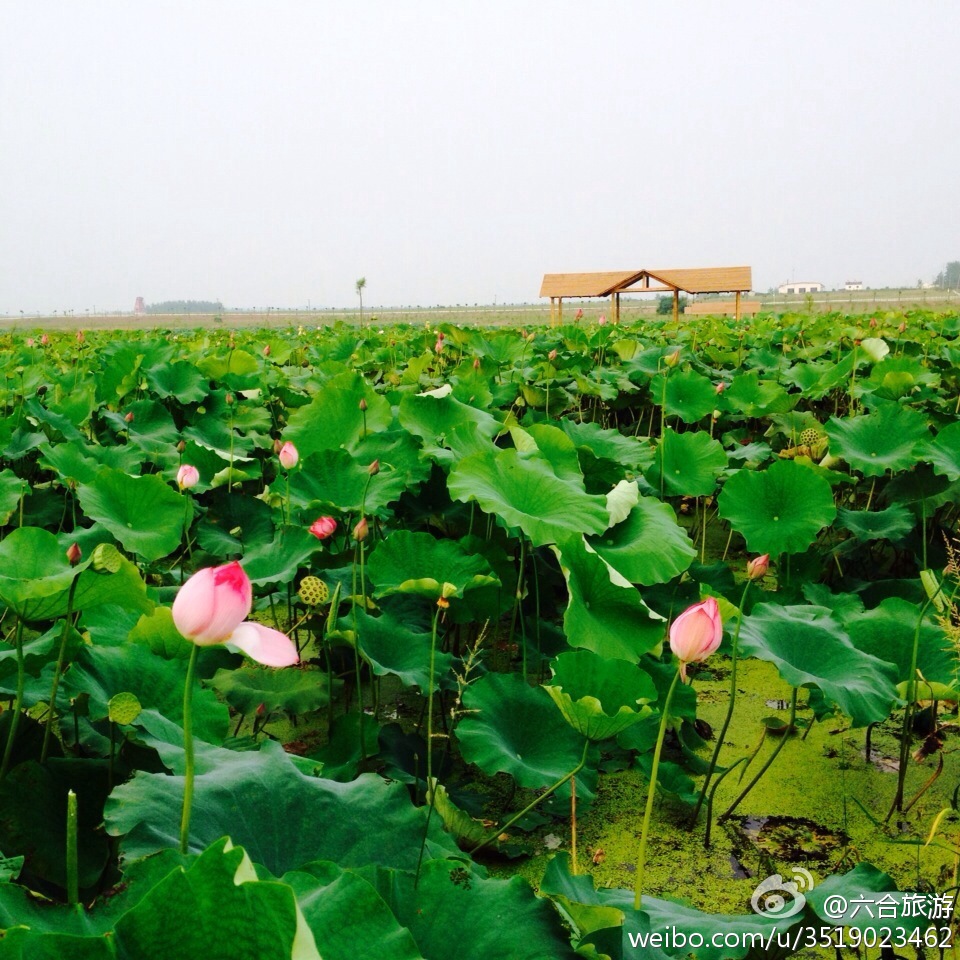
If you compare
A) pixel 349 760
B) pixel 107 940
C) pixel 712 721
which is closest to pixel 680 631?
pixel 107 940

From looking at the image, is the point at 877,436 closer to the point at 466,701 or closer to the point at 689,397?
the point at 689,397

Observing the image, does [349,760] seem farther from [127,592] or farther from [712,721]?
[712,721]

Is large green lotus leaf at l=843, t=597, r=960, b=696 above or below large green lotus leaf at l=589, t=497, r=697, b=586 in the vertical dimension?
below

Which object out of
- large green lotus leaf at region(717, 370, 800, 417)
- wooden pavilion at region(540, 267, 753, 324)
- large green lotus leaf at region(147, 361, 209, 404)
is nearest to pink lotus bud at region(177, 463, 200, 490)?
large green lotus leaf at region(147, 361, 209, 404)

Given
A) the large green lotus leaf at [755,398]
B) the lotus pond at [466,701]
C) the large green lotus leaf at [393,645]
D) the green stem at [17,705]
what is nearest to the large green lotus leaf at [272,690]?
the lotus pond at [466,701]

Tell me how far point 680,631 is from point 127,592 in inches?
31.1

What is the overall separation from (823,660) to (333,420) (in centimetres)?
135

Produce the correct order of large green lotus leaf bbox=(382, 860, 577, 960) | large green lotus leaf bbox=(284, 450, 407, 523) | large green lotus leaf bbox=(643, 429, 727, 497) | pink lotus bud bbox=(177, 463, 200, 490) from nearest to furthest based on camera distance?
large green lotus leaf bbox=(382, 860, 577, 960) → pink lotus bud bbox=(177, 463, 200, 490) → large green lotus leaf bbox=(284, 450, 407, 523) → large green lotus leaf bbox=(643, 429, 727, 497)

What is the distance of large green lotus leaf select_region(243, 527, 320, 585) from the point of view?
151cm

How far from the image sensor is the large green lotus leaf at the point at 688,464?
2197 mm

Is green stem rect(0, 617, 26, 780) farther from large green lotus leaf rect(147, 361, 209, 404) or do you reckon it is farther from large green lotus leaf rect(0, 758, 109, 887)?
large green lotus leaf rect(147, 361, 209, 404)

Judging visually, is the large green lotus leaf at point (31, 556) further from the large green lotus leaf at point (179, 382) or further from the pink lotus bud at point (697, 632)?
the large green lotus leaf at point (179, 382)

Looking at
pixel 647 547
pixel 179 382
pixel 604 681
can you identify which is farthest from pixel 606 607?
pixel 179 382

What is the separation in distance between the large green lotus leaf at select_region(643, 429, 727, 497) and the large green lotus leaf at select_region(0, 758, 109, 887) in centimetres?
149
